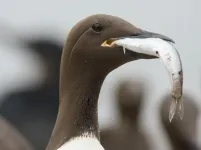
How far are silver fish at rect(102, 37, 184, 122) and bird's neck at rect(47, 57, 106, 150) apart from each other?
89 millimetres

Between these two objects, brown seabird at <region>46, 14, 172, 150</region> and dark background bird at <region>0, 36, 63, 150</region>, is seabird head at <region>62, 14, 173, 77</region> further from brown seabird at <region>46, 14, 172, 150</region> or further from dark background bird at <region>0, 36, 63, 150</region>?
dark background bird at <region>0, 36, 63, 150</region>

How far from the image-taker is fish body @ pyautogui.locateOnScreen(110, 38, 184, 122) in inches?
25.2

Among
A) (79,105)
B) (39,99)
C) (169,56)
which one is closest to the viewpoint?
(169,56)

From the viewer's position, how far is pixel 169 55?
64 cm

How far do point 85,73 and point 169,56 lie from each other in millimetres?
139

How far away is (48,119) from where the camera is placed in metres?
1.50

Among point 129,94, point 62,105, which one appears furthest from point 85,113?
point 129,94

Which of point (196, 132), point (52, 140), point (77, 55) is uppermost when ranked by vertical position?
point (77, 55)

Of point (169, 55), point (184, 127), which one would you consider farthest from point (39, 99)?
point (169, 55)

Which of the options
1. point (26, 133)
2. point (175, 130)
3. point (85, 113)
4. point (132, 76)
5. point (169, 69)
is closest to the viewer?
point (169, 69)

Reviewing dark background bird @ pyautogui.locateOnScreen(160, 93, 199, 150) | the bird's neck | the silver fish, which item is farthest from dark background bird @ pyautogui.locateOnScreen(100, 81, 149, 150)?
the silver fish

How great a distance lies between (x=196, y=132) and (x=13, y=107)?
0.58 meters

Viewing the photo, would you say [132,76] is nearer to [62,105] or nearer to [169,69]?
[62,105]

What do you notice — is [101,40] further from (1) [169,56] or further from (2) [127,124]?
(2) [127,124]
